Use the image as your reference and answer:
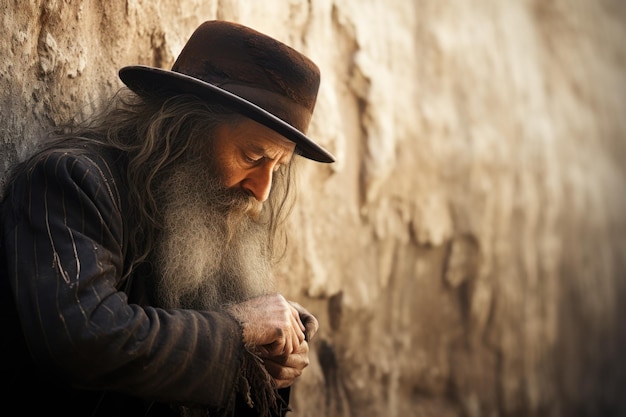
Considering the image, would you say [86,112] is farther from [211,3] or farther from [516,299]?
[516,299]

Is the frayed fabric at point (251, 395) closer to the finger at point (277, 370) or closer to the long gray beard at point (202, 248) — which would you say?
the finger at point (277, 370)

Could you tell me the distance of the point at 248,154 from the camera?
83.0 inches

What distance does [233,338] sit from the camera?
182cm

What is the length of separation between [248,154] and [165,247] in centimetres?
35

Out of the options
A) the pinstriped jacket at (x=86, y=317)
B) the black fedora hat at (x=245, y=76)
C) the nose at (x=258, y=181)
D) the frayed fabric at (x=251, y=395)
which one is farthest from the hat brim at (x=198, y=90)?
the frayed fabric at (x=251, y=395)

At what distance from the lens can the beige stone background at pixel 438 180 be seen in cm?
264

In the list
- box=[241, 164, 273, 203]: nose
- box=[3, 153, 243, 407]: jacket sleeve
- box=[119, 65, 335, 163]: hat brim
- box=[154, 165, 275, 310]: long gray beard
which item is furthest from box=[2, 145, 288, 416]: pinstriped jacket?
box=[241, 164, 273, 203]: nose

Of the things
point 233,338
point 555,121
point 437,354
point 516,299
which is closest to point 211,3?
point 233,338

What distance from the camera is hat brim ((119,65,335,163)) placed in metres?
1.95

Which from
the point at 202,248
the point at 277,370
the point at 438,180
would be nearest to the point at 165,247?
the point at 202,248

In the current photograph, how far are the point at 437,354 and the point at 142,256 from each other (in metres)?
2.85

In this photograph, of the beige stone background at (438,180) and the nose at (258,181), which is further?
the beige stone background at (438,180)

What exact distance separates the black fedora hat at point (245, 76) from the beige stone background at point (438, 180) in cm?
44

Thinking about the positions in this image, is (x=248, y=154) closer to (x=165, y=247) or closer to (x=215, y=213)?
(x=215, y=213)
